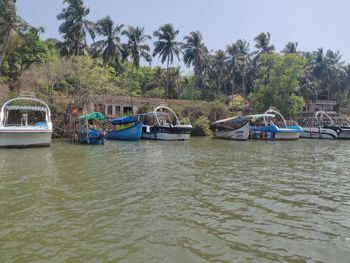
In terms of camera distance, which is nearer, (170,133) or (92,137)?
(92,137)

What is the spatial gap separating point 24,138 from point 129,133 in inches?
487

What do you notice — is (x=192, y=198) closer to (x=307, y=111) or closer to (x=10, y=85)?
(x=10, y=85)

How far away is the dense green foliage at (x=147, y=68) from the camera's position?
37.0 meters

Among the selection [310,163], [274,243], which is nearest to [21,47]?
[310,163]

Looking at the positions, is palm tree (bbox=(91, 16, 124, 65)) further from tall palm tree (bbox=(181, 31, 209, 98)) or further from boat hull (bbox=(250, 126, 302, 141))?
boat hull (bbox=(250, 126, 302, 141))

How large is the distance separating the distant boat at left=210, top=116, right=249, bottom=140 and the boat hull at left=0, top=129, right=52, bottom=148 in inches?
854

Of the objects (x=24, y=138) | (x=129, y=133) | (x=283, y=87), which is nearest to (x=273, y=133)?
(x=129, y=133)

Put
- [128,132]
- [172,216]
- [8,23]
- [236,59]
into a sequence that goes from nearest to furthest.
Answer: [172,216] < [8,23] < [128,132] < [236,59]

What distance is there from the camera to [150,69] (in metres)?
83.4

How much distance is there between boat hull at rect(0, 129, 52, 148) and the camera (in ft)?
78.3

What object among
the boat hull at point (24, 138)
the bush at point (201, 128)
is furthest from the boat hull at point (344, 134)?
the boat hull at point (24, 138)

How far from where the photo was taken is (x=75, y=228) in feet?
24.2

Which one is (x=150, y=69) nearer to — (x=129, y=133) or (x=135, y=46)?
(x=135, y=46)

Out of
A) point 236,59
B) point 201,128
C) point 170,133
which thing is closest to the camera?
point 170,133
